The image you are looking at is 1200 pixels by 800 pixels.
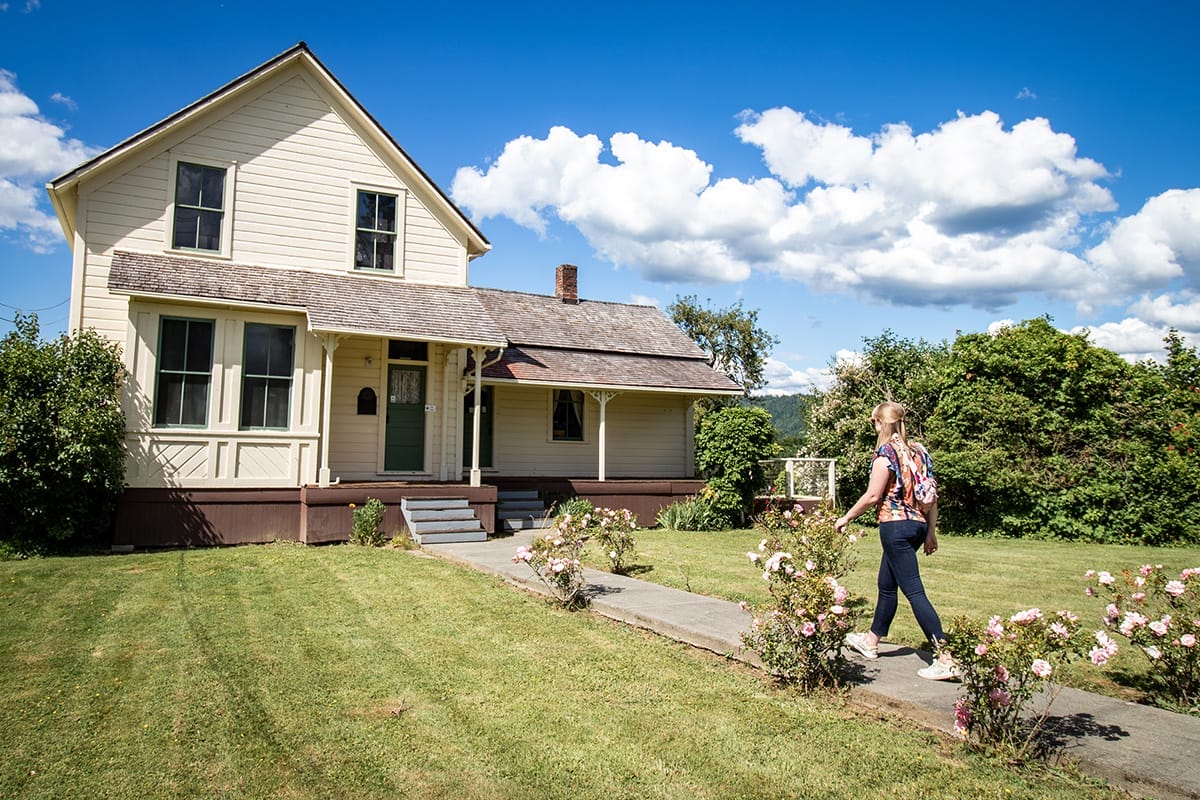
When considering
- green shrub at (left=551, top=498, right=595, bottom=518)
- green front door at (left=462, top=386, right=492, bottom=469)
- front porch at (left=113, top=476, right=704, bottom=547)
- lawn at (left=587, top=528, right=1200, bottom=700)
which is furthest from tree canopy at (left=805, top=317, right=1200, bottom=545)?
front porch at (left=113, top=476, right=704, bottom=547)

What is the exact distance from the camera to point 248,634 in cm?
669

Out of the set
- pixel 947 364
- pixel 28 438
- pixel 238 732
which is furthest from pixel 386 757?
pixel 947 364

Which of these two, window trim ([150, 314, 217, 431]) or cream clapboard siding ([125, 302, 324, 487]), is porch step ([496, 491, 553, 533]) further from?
window trim ([150, 314, 217, 431])

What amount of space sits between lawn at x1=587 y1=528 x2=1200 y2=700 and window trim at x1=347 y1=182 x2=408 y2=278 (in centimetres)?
732

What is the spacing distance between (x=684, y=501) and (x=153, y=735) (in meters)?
13.9

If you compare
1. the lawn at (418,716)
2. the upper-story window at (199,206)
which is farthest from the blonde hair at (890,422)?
the upper-story window at (199,206)

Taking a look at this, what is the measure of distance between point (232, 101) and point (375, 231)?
331 centimetres

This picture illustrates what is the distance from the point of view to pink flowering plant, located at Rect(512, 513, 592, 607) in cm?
762

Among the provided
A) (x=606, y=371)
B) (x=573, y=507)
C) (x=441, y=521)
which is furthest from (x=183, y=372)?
(x=606, y=371)

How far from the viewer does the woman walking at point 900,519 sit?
5.16 m

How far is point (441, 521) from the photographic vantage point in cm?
1304

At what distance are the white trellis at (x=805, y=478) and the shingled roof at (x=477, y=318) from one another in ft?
10.7

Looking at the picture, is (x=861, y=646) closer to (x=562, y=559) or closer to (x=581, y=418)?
(x=562, y=559)

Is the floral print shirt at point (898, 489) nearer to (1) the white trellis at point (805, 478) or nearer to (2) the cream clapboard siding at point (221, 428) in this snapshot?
(2) the cream clapboard siding at point (221, 428)
